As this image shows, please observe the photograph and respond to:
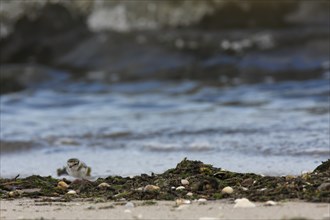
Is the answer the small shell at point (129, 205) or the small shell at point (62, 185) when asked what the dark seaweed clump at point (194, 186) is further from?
the small shell at point (129, 205)

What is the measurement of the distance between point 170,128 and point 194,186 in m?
3.32

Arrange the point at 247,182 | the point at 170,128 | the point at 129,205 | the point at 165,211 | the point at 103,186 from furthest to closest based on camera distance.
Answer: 1. the point at 170,128
2. the point at 103,186
3. the point at 247,182
4. the point at 129,205
5. the point at 165,211

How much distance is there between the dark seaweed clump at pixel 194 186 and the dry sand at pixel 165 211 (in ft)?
0.47

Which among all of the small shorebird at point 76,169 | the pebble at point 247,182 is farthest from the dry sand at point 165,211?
the small shorebird at point 76,169

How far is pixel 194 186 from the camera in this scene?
11.9ft

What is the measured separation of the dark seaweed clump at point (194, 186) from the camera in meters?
3.39

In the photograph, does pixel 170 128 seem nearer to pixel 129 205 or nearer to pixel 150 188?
pixel 150 188

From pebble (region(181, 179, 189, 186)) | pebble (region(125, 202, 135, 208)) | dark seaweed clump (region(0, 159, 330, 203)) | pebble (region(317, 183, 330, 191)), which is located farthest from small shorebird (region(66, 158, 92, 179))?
pebble (region(317, 183, 330, 191))

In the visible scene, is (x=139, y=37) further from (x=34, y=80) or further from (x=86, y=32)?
(x=34, y=80)

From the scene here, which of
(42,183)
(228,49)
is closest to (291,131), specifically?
(42,183)

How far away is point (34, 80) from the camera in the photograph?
1184 centimetres

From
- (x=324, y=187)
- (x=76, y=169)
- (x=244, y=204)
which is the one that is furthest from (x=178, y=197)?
(x=76, y=169)

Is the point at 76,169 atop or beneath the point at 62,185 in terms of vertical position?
atop

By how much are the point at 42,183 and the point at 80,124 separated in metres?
3.47
